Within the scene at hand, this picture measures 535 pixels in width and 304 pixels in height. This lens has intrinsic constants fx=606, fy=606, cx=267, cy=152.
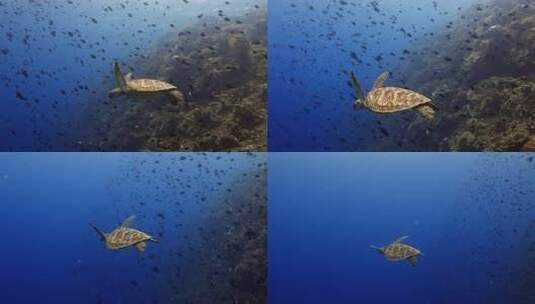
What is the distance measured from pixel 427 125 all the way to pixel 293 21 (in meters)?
0.73

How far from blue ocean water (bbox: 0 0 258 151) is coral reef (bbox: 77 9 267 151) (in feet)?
0.21

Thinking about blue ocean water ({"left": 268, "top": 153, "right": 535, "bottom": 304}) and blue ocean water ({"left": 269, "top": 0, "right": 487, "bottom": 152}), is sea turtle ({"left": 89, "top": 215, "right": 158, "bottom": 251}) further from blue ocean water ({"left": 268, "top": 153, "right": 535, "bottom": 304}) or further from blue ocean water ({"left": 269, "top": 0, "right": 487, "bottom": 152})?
blue ocean water ({"left": 269, "top": 0, "right": 487, "bottom": 152})

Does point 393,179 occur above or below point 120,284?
above

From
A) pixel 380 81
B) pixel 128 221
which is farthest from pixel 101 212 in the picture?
pixel 380 81

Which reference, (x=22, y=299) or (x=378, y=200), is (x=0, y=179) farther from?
(x=378, y=200)

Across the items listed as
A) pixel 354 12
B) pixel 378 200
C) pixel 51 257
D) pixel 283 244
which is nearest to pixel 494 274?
pixel 378 200

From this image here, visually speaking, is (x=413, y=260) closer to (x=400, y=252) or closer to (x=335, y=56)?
(x=400, y=252)

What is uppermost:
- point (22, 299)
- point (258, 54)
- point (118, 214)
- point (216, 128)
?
point (258, 54)

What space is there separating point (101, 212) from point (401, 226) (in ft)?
4.26

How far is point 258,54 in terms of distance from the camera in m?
2.62

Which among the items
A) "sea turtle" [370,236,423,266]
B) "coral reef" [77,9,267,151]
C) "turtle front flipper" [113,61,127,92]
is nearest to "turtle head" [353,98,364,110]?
"coral reef" [77,9,267,151]

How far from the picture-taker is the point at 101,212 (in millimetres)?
2631

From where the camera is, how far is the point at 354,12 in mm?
2586

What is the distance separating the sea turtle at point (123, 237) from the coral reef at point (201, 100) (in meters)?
0.34
